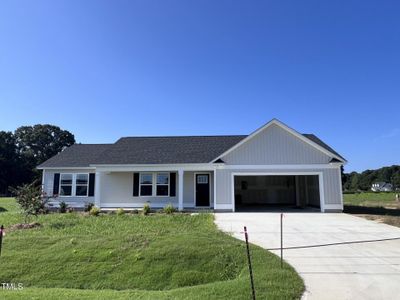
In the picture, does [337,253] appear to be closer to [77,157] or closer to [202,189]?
[202,189]

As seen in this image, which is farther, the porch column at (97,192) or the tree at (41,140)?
the tree at (41,140)

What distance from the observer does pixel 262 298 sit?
5.98 meters

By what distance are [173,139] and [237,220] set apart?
1190cm

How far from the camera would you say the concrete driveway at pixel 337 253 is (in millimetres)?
6453

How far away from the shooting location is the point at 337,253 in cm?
932

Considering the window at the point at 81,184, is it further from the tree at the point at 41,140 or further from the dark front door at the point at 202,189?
the tree at the point at 41,140

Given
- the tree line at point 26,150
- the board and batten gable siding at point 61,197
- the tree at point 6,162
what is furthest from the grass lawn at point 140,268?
the tree at point 6,162

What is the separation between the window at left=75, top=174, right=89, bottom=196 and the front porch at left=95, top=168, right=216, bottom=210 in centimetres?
146

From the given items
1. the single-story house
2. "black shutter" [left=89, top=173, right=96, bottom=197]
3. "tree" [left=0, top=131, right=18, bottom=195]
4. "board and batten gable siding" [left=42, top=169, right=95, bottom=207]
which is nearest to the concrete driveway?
the single-story house

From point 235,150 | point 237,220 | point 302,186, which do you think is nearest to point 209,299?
point 237,220

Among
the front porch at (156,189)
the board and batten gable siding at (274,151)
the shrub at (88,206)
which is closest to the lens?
the board and batten gable siding at (274,151)

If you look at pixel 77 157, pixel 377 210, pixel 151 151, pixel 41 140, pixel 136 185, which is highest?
pixel 41 140

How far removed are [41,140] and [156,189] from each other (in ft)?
211

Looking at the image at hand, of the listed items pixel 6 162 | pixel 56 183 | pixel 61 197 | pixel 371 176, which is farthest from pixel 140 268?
pixel 371 176
